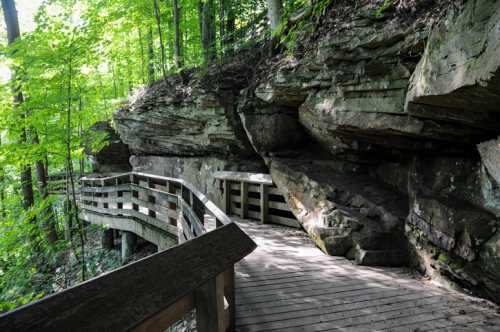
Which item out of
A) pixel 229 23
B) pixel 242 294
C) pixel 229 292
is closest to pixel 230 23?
pixel 229 23

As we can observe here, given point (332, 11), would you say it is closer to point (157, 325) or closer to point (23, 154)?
point (157, 325)

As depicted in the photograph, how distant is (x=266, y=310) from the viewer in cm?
336

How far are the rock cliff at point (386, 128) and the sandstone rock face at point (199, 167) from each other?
342 mm

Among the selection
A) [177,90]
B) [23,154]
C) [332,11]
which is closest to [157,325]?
[332,11]

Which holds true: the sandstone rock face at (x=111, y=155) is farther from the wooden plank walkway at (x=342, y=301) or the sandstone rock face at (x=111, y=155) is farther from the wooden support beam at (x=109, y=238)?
the wooden plank walkway at (x=342, y=301)

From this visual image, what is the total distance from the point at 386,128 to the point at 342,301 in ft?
9.62

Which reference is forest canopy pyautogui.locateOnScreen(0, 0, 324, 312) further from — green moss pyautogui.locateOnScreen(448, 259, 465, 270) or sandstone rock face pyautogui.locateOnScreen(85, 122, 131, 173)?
sandstone rock face pyautogui.locateOnScreen(85, 122, 131, 173)

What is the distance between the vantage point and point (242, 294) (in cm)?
374

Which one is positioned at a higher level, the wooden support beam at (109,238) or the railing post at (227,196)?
the railing post at (227,196)

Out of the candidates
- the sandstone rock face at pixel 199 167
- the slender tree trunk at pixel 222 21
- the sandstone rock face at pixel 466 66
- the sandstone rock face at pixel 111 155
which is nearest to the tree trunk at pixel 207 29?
the slender tree trunk at pixel 222 21

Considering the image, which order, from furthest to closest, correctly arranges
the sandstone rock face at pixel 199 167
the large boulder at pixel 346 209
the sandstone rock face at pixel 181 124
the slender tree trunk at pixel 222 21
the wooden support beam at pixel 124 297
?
the slender tree trunk at pixel 222 21 < the sandstone rock face at pixel 199 167 < the sandstone rock face at pixel 181 124 < the large boulder at pixel 346 209 < the wooden support beam at pixel 124 297

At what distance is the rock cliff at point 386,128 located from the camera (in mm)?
3482

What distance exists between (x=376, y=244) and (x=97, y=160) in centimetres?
1592

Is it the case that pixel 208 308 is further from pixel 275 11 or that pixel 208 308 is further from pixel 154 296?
pixel 275 11
